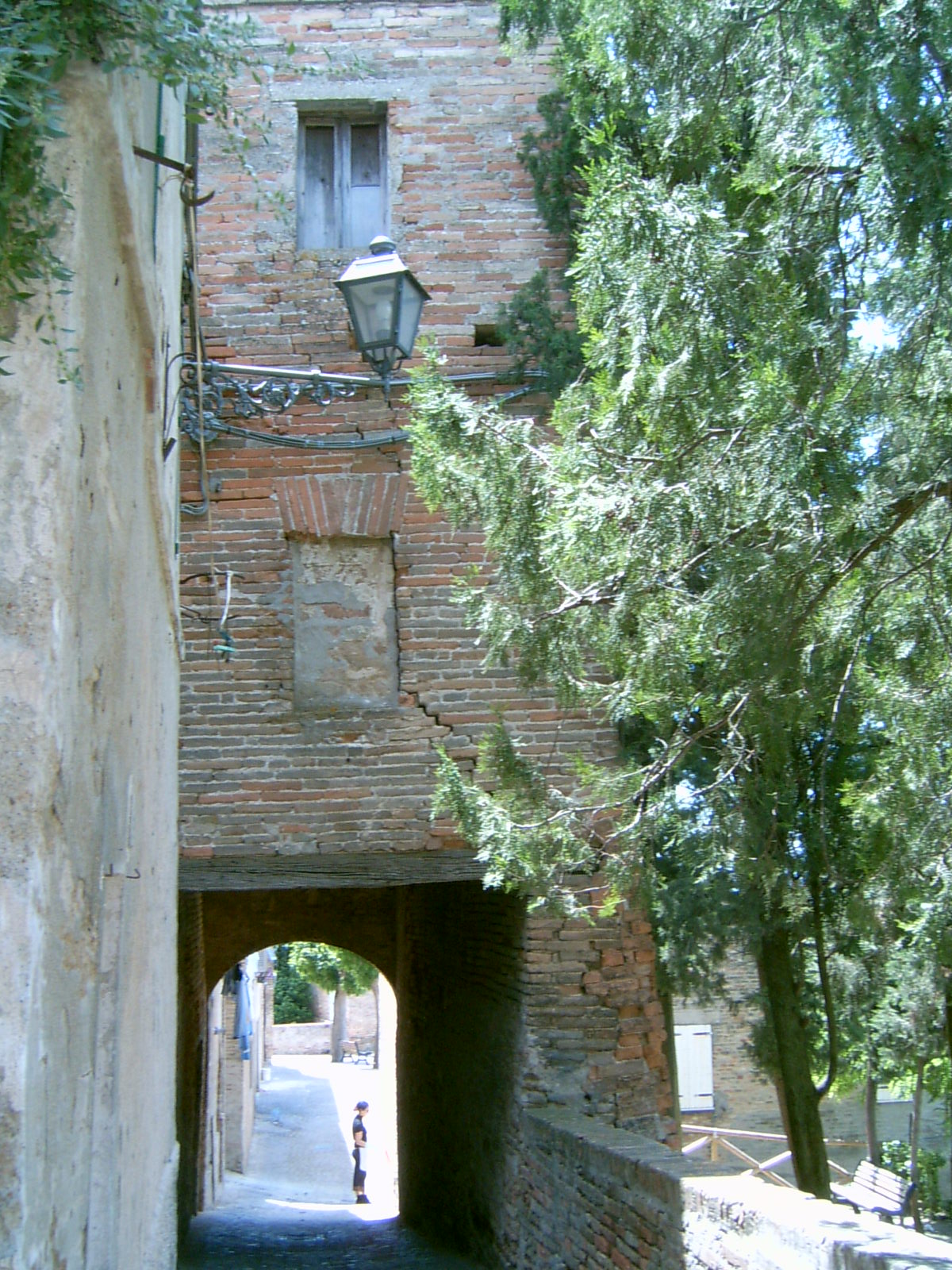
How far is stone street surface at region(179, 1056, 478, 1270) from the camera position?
10258 mm

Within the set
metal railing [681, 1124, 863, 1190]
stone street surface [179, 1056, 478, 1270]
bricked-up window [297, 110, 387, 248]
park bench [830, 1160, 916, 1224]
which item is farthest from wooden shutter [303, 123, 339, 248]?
park bench [830, 1160, 916, 1224]

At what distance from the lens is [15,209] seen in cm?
245

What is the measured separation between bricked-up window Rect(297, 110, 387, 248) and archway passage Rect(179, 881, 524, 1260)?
14.0ft

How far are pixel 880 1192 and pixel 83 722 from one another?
42.2 ft

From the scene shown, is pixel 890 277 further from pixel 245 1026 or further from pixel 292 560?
pixel 245 1026

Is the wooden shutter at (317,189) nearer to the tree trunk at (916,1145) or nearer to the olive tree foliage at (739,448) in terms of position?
the olive tree foliage at (739,448)

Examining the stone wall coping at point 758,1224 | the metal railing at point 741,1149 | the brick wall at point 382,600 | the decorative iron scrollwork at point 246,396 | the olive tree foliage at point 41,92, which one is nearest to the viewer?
the olive tree foliage at point 41,92

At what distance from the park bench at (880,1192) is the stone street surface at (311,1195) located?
4688 millimetres

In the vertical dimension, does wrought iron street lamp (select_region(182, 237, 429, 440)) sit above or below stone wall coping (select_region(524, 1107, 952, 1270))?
above

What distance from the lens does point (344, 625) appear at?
7.71 metres

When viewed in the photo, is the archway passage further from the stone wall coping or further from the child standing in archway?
the child standing in archway

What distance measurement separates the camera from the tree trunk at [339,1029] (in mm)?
37906

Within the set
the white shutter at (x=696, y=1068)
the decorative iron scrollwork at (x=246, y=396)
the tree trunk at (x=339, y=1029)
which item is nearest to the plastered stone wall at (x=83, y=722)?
the decorative iron scrollwork at (x=246, y=396)

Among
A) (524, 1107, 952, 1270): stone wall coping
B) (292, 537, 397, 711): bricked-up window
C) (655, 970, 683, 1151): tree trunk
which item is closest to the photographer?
(524, 1107, 952, 1270): stone wall coping
